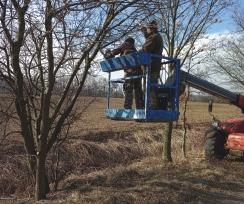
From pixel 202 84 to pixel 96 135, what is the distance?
9.33 metres

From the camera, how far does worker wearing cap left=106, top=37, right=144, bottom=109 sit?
32.9 ft

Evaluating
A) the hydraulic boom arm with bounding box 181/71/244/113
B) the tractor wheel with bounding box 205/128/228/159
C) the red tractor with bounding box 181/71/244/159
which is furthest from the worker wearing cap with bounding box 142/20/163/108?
the tractor wheel with bounding box 205/128/228/159

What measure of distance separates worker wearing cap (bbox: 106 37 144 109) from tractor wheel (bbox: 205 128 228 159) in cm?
559

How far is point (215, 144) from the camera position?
1505cm

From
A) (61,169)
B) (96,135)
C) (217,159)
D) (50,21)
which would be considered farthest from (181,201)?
(96,135)

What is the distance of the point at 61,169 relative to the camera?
16219 millimetres

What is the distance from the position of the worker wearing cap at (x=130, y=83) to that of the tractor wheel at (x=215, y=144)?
5.59 m

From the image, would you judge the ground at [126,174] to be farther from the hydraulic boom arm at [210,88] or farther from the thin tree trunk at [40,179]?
the hydraulic boom arm at [210,88]

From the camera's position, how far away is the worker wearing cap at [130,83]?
10.0 m

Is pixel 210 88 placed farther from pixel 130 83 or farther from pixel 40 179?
pixel 40 179

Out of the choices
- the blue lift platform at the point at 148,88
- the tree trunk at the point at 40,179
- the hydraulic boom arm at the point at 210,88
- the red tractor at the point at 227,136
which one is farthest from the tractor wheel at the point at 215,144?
the tree trunk at the point at 40,179

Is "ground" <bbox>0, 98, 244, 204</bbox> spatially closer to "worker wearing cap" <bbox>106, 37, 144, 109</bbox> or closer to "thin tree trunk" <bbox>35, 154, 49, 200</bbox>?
"thin tree trunk" <bbox>35, 154, 49, 200</bbox>

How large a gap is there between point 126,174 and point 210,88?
312cm

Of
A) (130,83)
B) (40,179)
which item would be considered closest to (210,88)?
(130,83)
